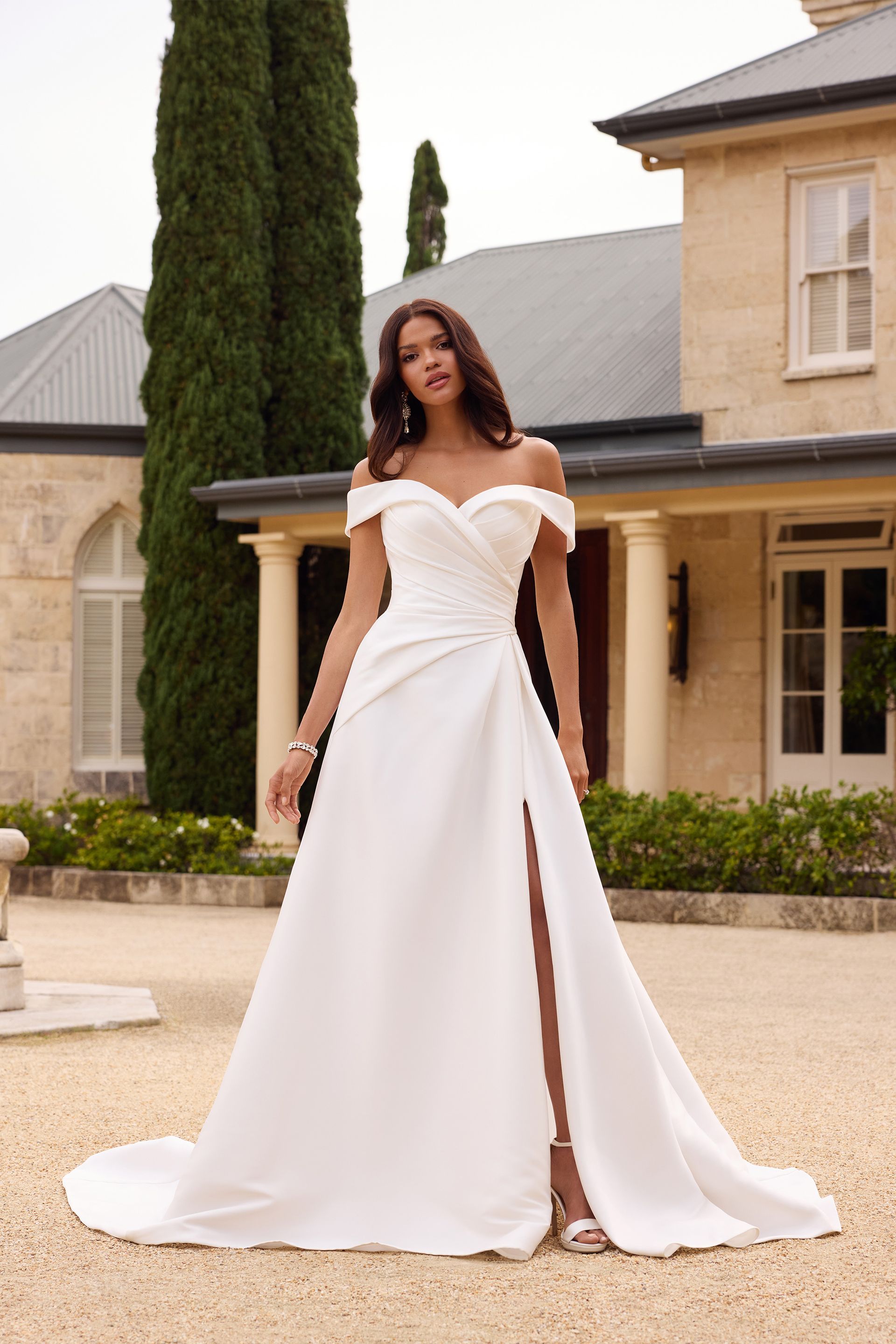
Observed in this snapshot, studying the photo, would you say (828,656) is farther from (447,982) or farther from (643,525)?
(447,982)

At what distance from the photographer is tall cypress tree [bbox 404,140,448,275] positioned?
25125 mm

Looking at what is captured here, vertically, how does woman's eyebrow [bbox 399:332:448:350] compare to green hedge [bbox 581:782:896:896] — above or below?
above

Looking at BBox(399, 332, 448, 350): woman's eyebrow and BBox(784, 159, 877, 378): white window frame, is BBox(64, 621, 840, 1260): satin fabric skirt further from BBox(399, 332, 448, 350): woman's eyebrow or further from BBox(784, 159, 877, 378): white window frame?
BBox(784, 159, 877, 378): white window frame

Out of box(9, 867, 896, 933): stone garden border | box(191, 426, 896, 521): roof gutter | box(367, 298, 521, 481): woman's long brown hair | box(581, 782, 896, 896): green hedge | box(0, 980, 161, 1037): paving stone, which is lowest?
box(9, 867, 896, 933): stone garden border

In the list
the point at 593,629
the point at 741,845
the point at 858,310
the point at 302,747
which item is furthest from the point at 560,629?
the point at 593,629

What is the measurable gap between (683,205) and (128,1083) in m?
10.0

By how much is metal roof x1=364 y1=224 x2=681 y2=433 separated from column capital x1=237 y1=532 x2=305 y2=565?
2267 mm

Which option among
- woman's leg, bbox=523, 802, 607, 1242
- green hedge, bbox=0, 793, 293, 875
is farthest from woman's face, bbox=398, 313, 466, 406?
green hedge, bbox=0, 793, 293, 875

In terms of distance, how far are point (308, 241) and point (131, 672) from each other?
4255mm

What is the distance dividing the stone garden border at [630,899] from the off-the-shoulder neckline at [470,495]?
556 cm

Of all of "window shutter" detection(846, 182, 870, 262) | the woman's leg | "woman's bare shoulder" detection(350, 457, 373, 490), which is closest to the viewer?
the woman's leg

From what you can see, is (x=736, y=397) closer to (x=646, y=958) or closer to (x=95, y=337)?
(x=646, y=958)

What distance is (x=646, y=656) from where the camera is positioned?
38.1ft

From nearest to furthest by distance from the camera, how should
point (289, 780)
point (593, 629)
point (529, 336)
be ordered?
1. point (289, 780)
2. point (593, 629)
3. point (529, 336)
